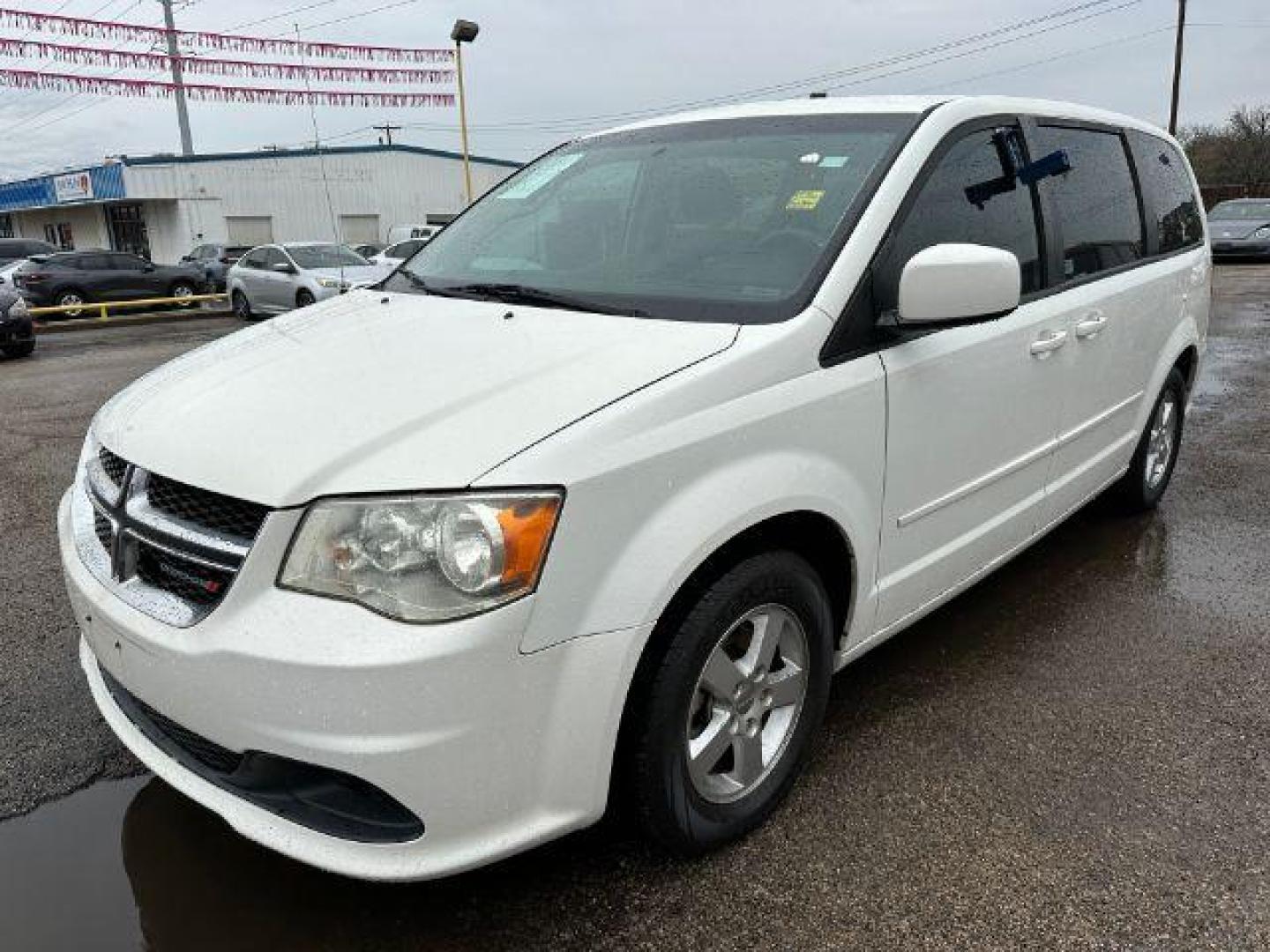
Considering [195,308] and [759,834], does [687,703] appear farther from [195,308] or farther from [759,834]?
[195,308]

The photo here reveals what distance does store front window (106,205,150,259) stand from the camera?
4003 centimetres

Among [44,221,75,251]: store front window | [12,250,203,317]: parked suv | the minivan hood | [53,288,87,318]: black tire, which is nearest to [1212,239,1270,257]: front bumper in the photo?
the minivan hood

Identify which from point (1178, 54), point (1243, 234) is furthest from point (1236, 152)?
point (1243, 234)

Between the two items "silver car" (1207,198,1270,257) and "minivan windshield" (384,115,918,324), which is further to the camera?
"silver car" (1207,198,1270,257)

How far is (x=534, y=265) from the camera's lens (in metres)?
3.06

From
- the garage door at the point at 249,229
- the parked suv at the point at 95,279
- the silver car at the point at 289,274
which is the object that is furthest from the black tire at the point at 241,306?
the garage door at the point at 249,229

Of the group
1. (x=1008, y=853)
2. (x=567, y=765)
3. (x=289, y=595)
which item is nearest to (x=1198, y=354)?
(x=1008, y=853)

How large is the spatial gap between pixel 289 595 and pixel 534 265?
1520mm

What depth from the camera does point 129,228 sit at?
40.6 meters

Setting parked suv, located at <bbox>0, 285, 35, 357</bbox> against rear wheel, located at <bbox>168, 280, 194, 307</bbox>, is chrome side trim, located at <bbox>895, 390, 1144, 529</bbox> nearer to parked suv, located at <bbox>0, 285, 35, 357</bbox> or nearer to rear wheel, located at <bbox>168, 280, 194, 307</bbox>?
parked suv, located at <bbox>0, 285, 35, 357</bbox>

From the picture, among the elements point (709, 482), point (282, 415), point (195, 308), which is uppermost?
point (282, 415)

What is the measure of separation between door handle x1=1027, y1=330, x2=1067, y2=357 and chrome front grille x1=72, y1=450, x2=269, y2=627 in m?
2.42

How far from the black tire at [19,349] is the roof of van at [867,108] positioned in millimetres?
12375

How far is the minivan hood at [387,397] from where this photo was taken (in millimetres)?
1914
